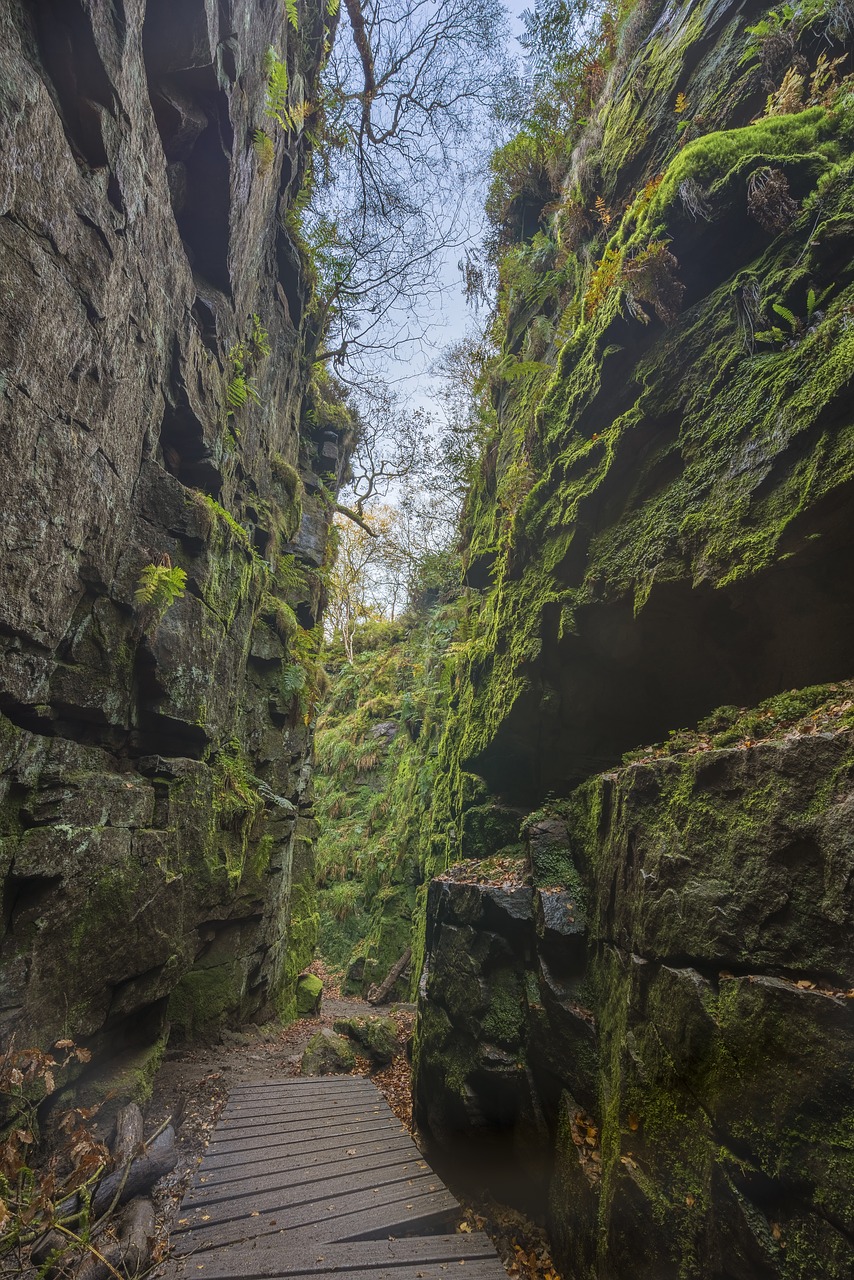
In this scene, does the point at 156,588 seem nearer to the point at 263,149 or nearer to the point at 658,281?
the point at 658,281

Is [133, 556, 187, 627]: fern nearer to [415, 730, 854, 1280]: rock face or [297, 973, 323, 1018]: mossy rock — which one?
[415, 730, 854, 1280]: rock face

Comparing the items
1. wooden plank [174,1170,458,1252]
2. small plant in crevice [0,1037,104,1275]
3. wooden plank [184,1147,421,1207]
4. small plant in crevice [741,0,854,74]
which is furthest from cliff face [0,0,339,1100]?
small plant in crevice [741,0,854,74]

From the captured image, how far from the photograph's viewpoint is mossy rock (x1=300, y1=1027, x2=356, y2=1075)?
314 inches

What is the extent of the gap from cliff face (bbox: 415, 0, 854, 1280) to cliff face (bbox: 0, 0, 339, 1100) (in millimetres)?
3210

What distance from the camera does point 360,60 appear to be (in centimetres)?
1138

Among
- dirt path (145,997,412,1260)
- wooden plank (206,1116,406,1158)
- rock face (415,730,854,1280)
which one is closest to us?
rock face (415,730,854,1280)

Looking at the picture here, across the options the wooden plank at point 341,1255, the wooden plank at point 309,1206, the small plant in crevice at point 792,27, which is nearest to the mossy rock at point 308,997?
the wooden plank at point 309,1206

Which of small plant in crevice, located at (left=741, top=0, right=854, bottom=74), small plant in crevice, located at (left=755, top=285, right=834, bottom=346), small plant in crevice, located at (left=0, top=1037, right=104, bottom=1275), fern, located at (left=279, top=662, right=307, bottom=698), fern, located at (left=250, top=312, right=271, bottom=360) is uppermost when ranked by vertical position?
fern, located at (left=250, top=312, right=271, bottom=360)

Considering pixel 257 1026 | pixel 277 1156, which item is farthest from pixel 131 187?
pixel 257 1026

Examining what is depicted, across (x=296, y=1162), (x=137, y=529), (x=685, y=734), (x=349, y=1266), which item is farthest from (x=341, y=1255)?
(x=137, y=529)

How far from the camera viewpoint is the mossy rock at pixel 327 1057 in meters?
7.99

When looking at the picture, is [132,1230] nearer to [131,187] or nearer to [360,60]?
[131,187]

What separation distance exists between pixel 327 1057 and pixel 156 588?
728 cm

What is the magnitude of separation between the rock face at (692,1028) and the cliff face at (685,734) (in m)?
0.02
